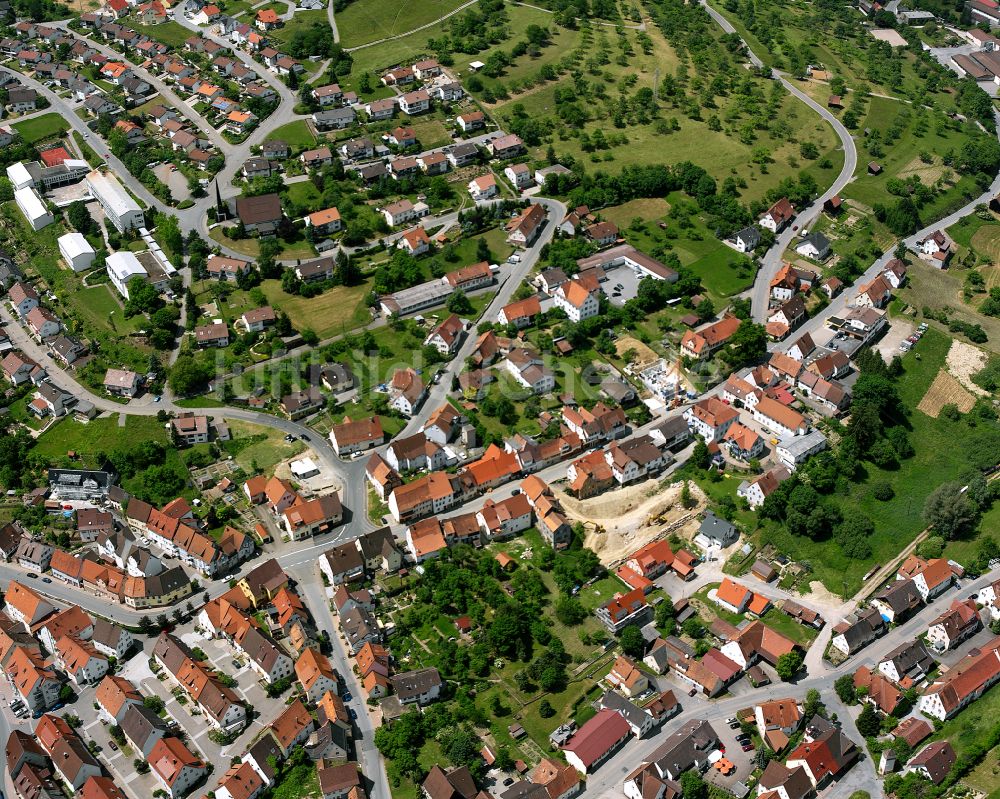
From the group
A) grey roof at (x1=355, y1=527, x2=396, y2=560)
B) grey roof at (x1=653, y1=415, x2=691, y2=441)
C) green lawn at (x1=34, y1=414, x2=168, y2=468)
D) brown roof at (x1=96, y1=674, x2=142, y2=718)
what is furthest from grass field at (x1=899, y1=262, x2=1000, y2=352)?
brown roof at (x1=96, y1=674, x2=142, y2=718)

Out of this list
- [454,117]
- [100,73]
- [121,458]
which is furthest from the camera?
[100,73]

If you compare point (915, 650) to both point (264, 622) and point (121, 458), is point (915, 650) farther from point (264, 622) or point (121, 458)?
point (121, 458)

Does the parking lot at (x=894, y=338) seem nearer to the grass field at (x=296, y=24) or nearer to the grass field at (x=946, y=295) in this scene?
the grass field at (x=946, y=295)

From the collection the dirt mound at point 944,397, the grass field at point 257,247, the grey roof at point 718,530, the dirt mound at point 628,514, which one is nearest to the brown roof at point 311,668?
the dirt mound at point 628,514

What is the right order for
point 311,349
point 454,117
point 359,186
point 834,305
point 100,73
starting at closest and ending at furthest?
point 311,349, point 834,305, point 359,186, point 454,117, point 100,73

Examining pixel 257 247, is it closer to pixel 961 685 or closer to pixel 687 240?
pixel 687 240

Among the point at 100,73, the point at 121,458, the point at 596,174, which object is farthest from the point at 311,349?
the point at 100,73
